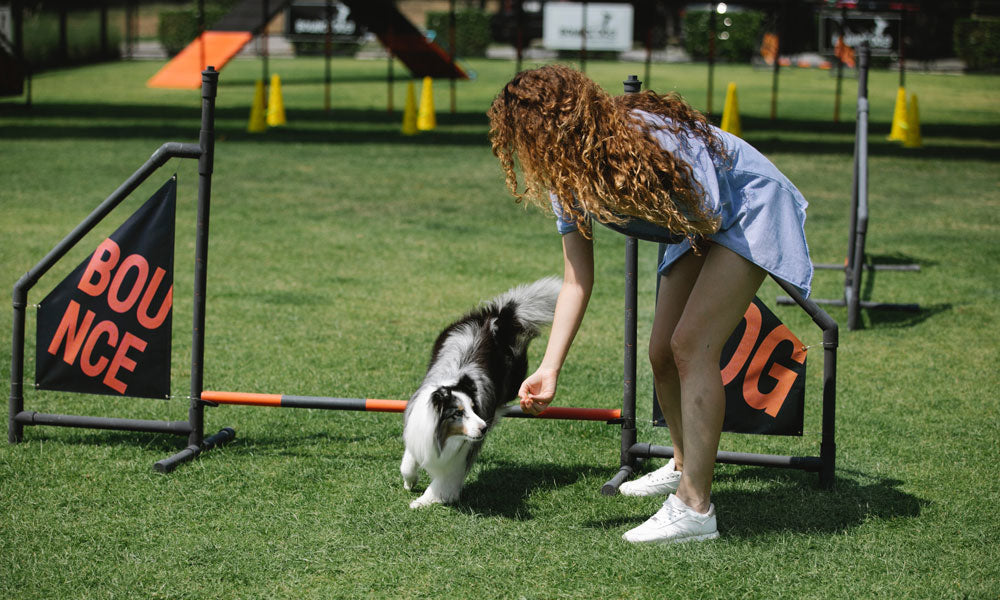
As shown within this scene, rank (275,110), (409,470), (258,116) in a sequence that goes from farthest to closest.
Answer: (275,110), (258,116), (409,470)

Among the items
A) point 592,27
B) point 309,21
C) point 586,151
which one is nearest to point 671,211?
point 586,151

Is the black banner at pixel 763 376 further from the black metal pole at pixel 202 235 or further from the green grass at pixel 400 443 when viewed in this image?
the black metal pole at pixel 202 235

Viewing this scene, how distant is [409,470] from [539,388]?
2.79 ft

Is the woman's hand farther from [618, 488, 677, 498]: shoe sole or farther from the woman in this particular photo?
[618, 488, 677, 498]: shoe sole

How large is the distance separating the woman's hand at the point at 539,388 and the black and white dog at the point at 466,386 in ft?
1.18

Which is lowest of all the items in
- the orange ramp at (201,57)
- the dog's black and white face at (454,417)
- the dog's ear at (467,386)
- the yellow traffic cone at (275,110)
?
the dog's black and white face at (454,417)

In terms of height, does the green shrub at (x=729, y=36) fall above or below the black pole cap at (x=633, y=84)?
above

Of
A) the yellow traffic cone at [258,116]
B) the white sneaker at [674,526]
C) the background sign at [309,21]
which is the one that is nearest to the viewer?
the white sneaker at [674,526]

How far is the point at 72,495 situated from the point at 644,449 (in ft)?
7.63

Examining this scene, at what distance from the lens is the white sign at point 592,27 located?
72.3 feet

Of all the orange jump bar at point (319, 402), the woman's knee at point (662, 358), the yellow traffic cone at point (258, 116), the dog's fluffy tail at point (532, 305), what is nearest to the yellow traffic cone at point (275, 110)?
the yellow traffic cone at point (258, 116)

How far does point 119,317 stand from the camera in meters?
4.32

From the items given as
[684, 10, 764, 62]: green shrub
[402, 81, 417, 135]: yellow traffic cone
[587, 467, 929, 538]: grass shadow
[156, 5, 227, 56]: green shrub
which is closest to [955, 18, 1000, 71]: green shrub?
[684, 10, 764, 62]: green shrub

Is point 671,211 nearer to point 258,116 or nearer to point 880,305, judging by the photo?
point 880,305
